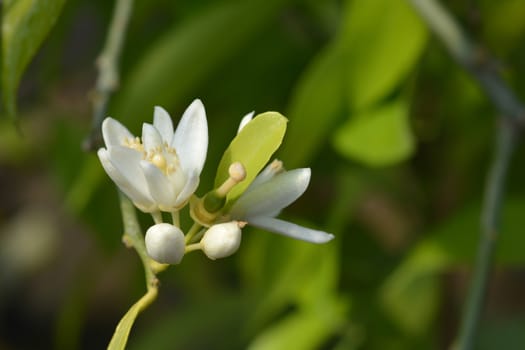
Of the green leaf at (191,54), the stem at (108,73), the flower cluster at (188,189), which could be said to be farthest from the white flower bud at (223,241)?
the green leaf at (191,54)

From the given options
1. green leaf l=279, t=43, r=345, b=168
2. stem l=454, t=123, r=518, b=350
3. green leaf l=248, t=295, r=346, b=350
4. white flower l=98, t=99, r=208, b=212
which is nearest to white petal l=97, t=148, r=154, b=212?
white flower l=98, t=99, r=208, b=212

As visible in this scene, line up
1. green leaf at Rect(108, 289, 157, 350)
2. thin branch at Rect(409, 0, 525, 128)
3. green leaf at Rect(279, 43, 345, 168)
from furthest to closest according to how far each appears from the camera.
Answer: green leaf at Rect(279, 43, 345, 168) → thin branch at Rect(409, 0, 525, 128) → green leaf at Rect(108, 289, 157, 350)

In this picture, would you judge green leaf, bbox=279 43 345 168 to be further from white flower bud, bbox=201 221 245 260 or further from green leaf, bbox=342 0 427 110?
white flower bud, bbox=201 221 245 260

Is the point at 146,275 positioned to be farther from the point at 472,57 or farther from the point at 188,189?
the point at 472,57

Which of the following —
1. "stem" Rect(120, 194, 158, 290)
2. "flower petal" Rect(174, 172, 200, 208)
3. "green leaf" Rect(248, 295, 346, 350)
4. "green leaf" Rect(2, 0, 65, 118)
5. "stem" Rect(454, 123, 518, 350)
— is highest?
"green leaf" Rect(2, 0, 65, 118)

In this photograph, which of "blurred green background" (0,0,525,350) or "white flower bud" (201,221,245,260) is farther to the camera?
"blurred green background" (0,0,525,350)

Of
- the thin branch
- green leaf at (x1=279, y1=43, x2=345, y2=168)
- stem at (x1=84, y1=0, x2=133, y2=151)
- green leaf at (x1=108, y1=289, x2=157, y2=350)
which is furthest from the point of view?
green leaf at (x1=279, y1=43, x2=345, y2=168)

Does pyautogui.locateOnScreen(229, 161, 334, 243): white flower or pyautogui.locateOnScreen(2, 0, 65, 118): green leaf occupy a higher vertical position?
pyautogui.locateOnScreen(2, 0, 65, 118): green leaf
